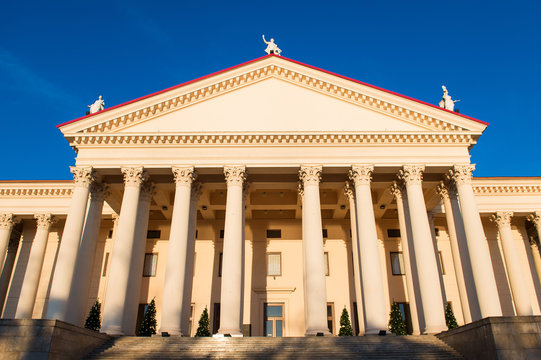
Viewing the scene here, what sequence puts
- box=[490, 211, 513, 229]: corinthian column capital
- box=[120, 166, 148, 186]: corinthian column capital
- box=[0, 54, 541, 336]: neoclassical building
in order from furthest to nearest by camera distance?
1. box=[490, 211, 513, 229]: corinthian column capital
2. box=[120, 166, 148, 186]: corinthian column capital
3. box=[0, 54, 541, 336]: neoclassical building

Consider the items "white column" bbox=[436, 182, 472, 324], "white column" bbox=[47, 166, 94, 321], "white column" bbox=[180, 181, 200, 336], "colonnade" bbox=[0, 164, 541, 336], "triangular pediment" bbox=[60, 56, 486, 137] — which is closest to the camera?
"colonnade" bbox=[0, 164, 541, 336]

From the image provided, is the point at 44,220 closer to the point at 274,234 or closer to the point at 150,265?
the point at 150,265

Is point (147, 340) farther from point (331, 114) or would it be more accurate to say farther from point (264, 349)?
point (331, 114)

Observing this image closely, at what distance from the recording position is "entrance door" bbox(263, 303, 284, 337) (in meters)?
30.5

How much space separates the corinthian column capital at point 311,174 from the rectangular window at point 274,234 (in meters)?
9.38

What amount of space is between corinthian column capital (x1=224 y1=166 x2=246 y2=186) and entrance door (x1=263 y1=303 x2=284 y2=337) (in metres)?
11.3

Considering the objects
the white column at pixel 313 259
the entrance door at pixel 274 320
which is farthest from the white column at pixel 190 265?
the entrance door at pixel 274 320

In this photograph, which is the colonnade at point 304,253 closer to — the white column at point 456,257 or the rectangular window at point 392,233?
the white column at point 456,257

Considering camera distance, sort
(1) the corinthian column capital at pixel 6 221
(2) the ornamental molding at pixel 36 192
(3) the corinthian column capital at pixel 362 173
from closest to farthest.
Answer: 1. (3) the corinthian column capital at pixel 362 173
2. (1) the corinthian column capital at pixel 6 221
3. (2) the ornamental molding at pixel 36 192

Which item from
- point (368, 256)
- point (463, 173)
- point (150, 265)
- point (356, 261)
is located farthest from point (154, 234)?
point (463, 173)

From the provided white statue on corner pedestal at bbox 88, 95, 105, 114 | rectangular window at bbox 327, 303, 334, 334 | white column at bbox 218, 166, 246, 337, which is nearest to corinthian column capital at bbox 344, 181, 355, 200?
white column at bbox 218, 166, 246, 337

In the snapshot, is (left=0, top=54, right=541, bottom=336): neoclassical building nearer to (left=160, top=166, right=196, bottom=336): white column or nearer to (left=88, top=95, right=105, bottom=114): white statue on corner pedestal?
(left=160, top=166, right=196, bottom=336): white column

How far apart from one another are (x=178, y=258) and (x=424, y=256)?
13661 mm

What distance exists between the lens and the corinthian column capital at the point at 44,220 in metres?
32.4
